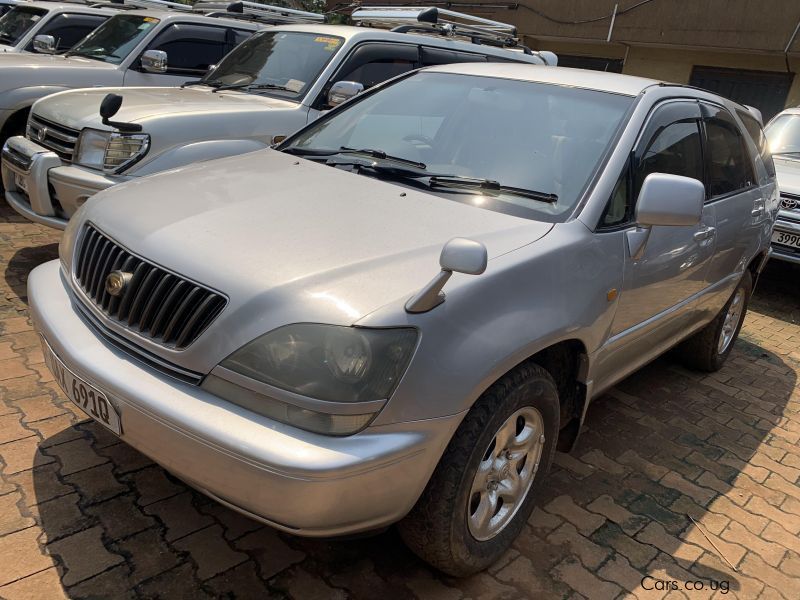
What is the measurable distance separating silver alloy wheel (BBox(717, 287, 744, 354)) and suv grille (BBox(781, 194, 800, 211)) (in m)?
2.56

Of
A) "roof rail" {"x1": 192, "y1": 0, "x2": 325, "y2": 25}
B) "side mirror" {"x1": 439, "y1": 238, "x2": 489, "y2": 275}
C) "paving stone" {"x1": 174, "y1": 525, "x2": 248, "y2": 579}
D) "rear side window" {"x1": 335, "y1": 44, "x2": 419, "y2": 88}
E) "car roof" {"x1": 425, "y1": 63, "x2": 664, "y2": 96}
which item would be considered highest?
"roof rail" {"x1": 192, "y1": 0, "x2": 325, "y2": 25}

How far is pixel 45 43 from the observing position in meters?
7.46

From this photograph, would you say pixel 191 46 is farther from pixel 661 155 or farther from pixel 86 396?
pixel 86 396

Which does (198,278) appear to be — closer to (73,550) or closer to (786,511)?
(73,550)

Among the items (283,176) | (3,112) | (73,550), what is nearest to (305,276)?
(283,176)

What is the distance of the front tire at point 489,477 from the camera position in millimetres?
2154

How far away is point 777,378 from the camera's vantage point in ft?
15.9

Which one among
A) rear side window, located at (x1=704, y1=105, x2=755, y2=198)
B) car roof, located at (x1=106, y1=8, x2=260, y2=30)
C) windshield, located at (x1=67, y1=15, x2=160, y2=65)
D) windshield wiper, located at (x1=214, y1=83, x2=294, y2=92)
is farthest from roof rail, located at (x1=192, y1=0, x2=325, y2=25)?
rear side window, located at (x1=704, y1=105, x2=755, y2=198)

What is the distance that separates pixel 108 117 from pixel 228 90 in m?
1.44

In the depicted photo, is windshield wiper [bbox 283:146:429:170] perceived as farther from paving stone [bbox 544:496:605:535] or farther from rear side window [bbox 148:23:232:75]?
rear side window [bbox 148:23:232:75]

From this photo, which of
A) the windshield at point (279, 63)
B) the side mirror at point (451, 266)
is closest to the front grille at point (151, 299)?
the side mirror at point (451, 266)

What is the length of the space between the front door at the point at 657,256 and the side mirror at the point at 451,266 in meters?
0.93

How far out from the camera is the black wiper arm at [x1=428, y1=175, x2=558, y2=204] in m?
2.74

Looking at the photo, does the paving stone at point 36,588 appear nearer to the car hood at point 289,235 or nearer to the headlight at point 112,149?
the car hood at point 289,235
